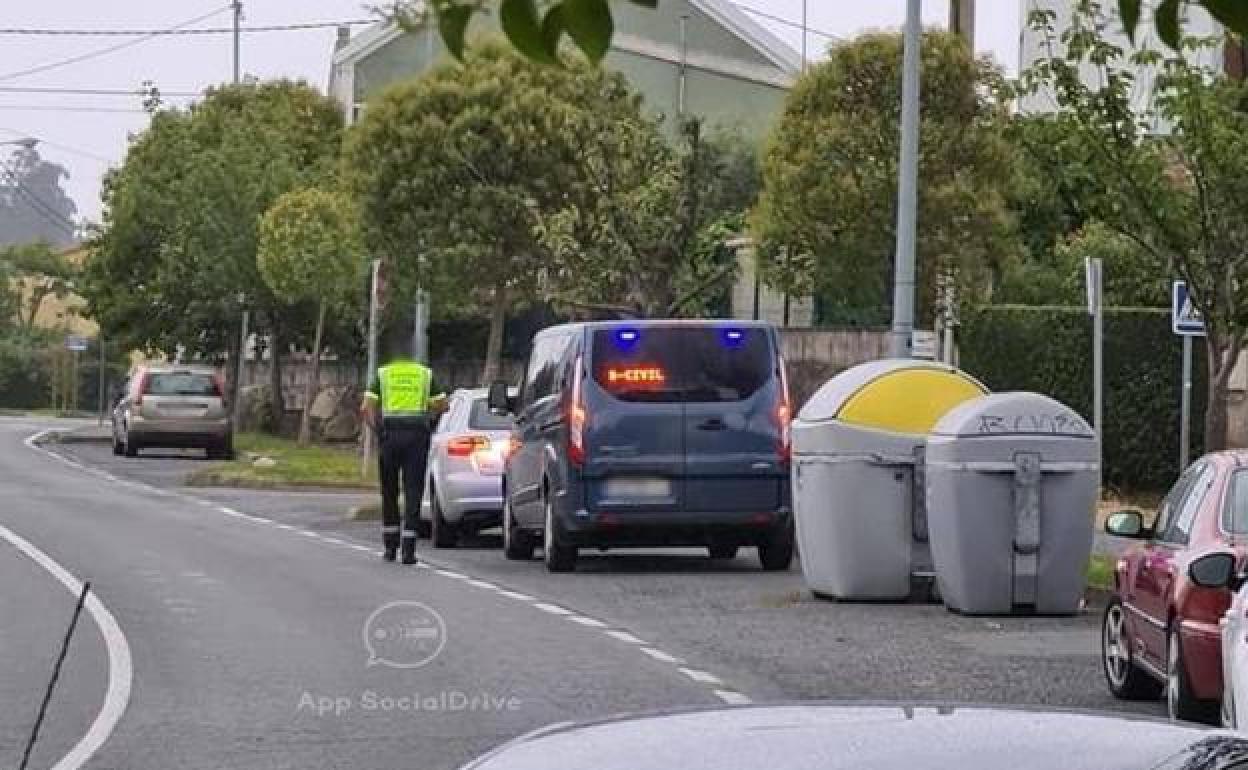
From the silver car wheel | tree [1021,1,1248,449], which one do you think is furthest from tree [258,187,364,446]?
the silver car wheel

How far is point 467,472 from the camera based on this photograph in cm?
2298

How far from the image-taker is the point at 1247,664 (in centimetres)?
957

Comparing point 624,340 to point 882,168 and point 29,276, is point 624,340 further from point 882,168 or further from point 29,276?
point 29,276

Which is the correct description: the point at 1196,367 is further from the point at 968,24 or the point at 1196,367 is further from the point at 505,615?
the point at 505,615

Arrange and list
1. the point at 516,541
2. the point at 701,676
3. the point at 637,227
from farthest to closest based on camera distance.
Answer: the point at 637,227, the point at 516,541, the point at 701,676

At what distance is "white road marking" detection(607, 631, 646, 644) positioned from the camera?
14844mm

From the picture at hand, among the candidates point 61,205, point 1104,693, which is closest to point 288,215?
point 1104,693

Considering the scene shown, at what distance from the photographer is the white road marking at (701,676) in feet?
42.4

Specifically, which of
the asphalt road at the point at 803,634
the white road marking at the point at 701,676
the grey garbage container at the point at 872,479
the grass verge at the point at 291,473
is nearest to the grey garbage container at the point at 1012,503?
the asphalt road at the point at 803,634

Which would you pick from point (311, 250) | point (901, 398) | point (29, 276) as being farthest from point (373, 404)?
point (29, 276)

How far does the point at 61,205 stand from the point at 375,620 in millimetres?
179743

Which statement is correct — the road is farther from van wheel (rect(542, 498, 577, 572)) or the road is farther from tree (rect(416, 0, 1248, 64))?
tree (rect(416, 0, 1248, 64))

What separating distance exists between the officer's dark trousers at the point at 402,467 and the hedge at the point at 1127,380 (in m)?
10.0

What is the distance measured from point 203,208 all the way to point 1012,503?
34742 millimetres
